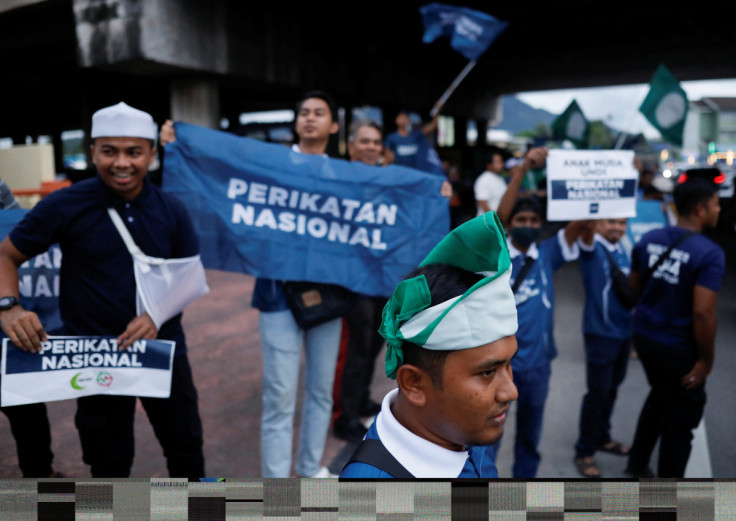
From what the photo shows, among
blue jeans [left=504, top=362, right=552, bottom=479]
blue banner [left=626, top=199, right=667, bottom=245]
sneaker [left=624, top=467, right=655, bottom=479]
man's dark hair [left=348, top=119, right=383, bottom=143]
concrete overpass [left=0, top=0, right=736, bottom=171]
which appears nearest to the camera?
blue jeans [left=504, top=362, right=552, bottom=479]

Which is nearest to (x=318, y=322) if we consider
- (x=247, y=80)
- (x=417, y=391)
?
(x=417, y=391)

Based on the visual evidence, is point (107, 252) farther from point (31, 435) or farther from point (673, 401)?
point (673, 401)

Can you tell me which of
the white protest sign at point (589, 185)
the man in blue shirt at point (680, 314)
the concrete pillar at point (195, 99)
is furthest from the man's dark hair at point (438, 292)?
the concrete pillar at point (195, 99)

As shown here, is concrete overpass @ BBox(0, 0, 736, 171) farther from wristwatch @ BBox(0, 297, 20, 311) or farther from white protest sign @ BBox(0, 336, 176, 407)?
white protest sign @ BBox(0, 336, 176, 407)

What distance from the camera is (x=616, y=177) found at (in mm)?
3844

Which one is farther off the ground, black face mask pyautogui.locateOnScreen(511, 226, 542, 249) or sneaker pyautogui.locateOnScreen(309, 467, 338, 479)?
black face mask pyautogui.locateOnScreen(511, 226, 542, 249)

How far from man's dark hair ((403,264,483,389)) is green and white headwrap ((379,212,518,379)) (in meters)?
0.03

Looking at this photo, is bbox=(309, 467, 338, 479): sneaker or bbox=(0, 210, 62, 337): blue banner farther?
bbox=(309, 467, 338, 479): sneaker

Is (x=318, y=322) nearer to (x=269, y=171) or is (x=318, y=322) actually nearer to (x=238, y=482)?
(x=269, y=171)

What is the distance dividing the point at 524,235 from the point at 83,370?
7.15ft

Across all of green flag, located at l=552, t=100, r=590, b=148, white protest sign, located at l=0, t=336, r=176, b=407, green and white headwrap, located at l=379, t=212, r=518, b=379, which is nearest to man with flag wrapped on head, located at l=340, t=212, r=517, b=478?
green and white headwrap, located at l=379, t=212, r=518, b=379

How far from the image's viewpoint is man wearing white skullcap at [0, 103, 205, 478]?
7.11 ft

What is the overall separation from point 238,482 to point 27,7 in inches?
525

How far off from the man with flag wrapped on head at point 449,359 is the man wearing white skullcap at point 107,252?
148 cm
